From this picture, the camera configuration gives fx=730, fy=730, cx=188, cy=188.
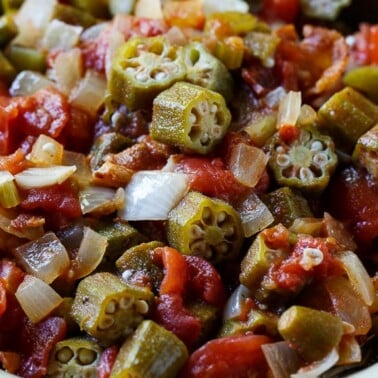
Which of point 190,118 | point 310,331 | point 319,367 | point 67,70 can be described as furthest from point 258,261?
point 67,70

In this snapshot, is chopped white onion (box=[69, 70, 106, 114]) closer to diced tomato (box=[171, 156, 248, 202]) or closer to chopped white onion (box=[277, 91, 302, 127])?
diced tomato (box=[171, 156, 248, 202])

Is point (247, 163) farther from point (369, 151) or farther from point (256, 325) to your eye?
point (256, 325)

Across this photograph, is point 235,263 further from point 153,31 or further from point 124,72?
point 153,31

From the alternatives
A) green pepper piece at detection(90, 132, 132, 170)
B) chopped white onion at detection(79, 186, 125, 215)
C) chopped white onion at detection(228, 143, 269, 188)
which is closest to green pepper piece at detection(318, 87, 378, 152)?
chopped white onion at detection(228, 143, 269, 188)

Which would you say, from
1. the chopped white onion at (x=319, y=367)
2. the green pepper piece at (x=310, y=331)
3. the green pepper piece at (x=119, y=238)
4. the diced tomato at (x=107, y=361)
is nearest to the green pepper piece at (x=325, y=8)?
the green pepper piece at (x=119, y=238)

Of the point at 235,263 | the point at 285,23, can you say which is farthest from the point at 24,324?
the point at 285,23
